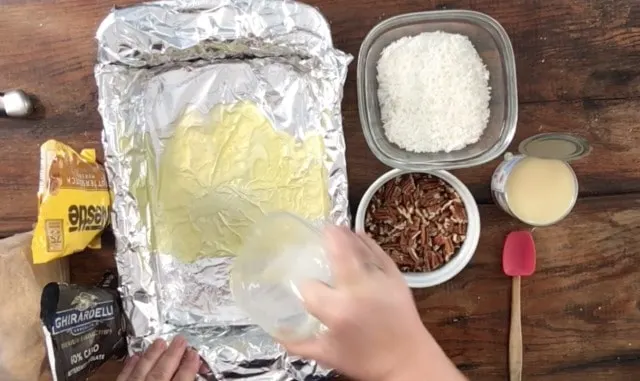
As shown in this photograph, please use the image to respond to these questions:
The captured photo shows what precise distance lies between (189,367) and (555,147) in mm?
567

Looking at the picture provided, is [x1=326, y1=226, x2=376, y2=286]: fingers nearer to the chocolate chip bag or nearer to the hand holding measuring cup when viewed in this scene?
the hand holding measuring cup

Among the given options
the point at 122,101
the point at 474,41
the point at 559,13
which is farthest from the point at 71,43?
the point at 559,13

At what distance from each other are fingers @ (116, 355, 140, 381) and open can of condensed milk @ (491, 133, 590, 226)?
541mm

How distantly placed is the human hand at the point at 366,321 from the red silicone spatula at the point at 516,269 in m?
0.26

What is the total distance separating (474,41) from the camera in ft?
3.23

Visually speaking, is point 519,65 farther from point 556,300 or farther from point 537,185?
point 556,300

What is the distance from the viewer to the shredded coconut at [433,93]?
944 mm

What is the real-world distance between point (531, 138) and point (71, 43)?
64 centimetres

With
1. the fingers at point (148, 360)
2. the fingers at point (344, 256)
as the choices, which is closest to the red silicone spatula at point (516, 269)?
the fingers at point (344, 256)

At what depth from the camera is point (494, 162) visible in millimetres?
999

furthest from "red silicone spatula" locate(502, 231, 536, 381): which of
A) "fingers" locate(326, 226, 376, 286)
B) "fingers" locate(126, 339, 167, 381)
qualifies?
"fingers" locate(126, 339, 167, 381)

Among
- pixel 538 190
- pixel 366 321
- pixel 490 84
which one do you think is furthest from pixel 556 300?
pixel 366 321

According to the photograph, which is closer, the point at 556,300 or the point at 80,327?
the point at 80,327

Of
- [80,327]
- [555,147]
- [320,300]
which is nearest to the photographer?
[320,300]
